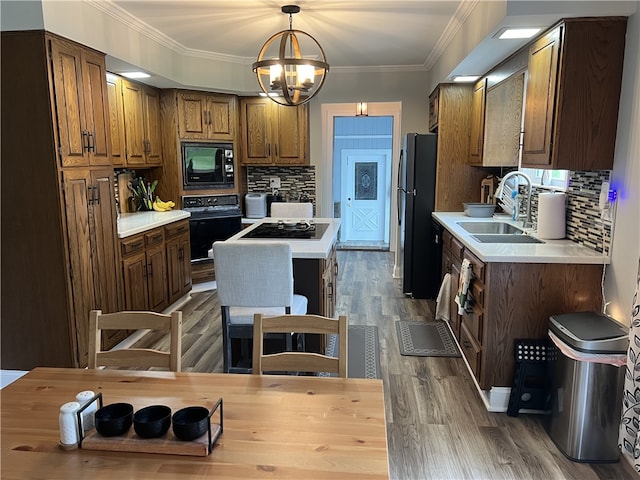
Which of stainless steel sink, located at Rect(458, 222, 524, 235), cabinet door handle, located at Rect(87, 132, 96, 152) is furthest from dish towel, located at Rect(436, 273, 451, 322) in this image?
cabinet door handle, located at Rect(87, 132, 96, 152)

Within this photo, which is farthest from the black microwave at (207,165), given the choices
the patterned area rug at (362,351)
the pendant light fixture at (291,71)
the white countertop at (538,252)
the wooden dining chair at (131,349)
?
the wooden dining chair at (131,349)

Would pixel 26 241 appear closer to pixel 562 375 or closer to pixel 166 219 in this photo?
pixel 166 219

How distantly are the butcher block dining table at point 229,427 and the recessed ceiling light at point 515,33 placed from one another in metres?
2.30

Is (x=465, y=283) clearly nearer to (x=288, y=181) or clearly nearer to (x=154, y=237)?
(x=154, y=237)

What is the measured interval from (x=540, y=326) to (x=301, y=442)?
1.98 metres

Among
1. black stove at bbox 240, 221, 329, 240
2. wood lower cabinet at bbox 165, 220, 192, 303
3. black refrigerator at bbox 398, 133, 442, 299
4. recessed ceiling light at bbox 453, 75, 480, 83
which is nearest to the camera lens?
black stove at bbox 240, 221, 329, 240

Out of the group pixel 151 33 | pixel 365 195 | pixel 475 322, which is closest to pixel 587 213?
pixel 475 322

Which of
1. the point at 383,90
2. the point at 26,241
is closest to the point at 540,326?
the point at 26,241

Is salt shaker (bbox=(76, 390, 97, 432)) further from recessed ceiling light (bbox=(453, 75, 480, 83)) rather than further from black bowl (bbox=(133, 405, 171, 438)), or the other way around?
recessed ceiling light (bbox=(453, 75, 480, 83))

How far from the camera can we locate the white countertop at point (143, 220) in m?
3.80

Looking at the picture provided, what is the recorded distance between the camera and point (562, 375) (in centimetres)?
240

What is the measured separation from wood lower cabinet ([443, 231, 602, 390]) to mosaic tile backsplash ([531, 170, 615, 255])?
0.69ft

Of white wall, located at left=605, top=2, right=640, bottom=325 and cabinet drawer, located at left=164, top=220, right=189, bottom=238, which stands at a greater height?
white wall, located at left=605, top=2, right=640, bottom=325

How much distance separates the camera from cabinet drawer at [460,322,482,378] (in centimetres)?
292
